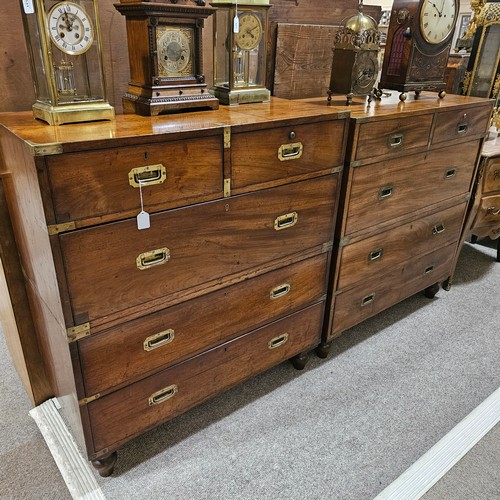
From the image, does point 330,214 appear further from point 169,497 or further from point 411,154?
point 169,497

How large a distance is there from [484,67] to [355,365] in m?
1.82

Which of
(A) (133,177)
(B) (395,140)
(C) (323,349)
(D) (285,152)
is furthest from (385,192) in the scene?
(A) (133,177)

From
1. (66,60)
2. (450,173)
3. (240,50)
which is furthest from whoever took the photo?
(450,173)

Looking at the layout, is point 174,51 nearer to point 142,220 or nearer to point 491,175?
point 142,220

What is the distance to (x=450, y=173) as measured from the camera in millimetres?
2078

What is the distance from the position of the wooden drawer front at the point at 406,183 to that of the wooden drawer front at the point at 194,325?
0.85 feet

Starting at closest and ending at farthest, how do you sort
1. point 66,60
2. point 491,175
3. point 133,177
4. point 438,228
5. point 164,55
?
point 133,177 → point 66,60 → point 164,55 → point 438,228 → point 491,175

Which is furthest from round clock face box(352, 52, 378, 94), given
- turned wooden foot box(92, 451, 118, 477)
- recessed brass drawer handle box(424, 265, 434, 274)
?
turned wooden foot box(92, 451, 118, 477)

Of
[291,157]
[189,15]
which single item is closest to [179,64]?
[189,15]

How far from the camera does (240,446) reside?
153 cm

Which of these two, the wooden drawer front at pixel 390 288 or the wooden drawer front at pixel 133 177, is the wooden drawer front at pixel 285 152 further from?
the wooden drawer front at pixel 390 288

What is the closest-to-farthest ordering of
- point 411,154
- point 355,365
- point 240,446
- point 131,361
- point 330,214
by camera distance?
1. point 131,361
2. point 240,446
3. point 330,214
4. point 411,154
5. point 355,365

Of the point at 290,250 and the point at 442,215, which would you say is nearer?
the point at 290,250

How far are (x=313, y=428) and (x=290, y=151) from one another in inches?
38.4
